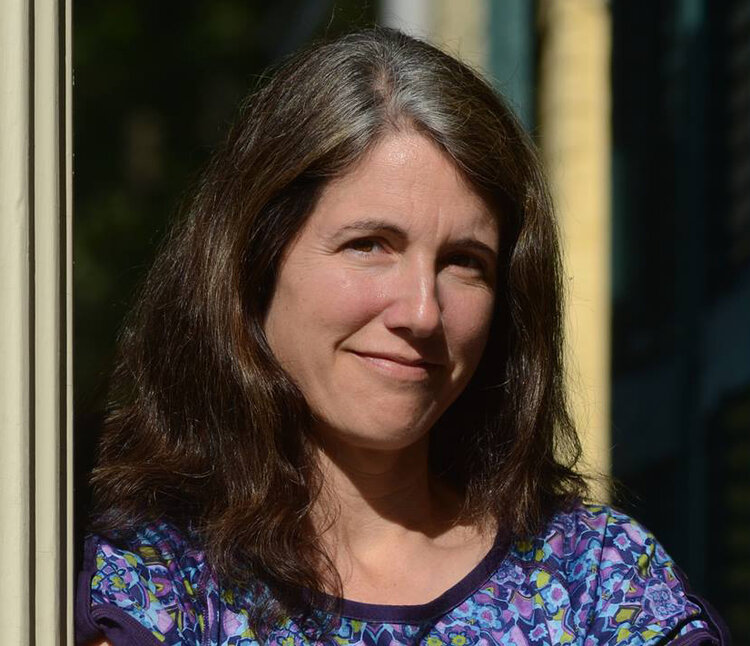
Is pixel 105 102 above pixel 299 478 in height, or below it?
above

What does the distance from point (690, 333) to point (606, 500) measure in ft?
7.08

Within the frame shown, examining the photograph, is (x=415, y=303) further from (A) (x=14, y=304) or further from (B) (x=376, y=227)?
(A) (x=14, y=304)

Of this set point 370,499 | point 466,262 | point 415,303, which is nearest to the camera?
point 415,303

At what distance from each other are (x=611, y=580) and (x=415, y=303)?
0.51m

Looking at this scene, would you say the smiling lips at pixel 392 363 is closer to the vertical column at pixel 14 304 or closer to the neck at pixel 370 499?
the neck at pixel 370 499

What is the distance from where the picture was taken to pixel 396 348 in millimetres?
2016

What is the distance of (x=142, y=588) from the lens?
189 centimetres

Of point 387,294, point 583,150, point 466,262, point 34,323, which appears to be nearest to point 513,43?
point 583,150

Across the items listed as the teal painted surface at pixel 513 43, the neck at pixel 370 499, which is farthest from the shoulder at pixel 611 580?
the teal painted surface at pixel 513 43

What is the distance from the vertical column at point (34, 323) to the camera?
1545 mm

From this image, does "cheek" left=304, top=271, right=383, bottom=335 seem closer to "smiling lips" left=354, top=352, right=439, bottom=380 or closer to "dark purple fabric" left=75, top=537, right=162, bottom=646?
"smiling lips" left=354, top=352, right=439, bottom=380

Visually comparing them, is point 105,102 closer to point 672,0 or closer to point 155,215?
point 155,215

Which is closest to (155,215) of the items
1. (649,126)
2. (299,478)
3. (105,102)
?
(105,102)

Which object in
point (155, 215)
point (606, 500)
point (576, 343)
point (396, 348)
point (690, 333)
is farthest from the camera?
point (155, 215)
